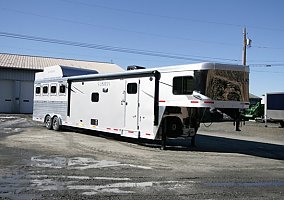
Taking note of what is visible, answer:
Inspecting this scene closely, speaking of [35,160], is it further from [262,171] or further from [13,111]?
[13,111]

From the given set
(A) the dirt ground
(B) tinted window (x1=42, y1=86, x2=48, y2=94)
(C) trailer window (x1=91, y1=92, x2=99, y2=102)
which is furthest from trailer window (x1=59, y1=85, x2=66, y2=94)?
(A) the dirt ground

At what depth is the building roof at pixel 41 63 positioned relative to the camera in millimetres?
40406

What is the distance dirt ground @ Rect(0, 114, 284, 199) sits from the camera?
286 inches

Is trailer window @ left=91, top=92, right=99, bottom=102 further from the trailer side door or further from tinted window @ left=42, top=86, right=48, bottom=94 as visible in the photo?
tinted window @ left=42, top=86, right=48, bottom=94

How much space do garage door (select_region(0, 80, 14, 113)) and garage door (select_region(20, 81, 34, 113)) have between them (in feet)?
3.33

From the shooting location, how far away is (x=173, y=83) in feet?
43.1

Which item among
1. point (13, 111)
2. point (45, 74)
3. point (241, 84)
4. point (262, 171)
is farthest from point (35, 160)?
point (13, 111)

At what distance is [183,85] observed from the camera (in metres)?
12.9

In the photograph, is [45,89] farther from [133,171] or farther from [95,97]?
[133,171]

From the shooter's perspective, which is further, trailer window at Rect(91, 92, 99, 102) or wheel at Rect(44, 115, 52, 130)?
wheel at Rect(44, 115, 52, 130)

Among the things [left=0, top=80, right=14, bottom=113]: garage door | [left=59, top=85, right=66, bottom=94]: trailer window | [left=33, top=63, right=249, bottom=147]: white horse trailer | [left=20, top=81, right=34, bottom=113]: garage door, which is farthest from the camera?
[left=20, top=81, right=34, bottom=113]: garage door

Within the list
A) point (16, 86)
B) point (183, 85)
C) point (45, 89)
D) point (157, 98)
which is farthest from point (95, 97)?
point (16, 86)

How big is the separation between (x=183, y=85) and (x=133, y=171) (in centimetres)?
439

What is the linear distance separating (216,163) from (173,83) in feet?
10.8
